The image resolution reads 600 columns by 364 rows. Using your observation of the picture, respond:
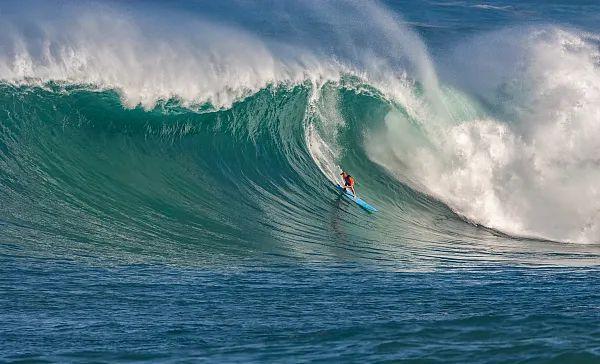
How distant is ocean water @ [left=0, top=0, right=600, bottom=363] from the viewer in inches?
359

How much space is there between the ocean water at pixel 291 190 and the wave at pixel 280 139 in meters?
0.06

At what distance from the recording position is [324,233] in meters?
15.3

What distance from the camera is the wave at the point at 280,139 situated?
15.0m

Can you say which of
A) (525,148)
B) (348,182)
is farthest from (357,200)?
(525,148)

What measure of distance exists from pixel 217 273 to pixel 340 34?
15053mm

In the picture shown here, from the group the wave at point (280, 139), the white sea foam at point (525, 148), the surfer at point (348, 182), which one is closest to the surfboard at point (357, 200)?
the surfer at point (348, 182)

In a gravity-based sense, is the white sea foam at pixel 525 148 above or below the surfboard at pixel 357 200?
above

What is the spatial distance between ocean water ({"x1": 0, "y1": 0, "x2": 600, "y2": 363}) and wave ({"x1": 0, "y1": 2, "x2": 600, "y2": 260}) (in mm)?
57

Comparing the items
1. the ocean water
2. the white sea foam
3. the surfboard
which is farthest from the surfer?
the white sea foam

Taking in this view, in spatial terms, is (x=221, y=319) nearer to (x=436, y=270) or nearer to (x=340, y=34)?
(x=436, y=270)

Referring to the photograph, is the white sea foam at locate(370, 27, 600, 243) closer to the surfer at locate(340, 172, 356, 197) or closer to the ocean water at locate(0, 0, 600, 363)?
the ocean water at locate(0, 0, 600, 363)

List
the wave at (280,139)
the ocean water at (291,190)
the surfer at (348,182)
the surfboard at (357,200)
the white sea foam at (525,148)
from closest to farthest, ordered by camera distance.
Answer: the ocean water at (291,190)
the wave at (280,139)
the surfboard at (357,200)
the surfer at (348,182)
the white sea foam at (525,148)

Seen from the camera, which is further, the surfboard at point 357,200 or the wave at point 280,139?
the surfboard at point 357,200

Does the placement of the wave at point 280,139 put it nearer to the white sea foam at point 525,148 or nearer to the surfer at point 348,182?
the white sea foam at point 525,148
